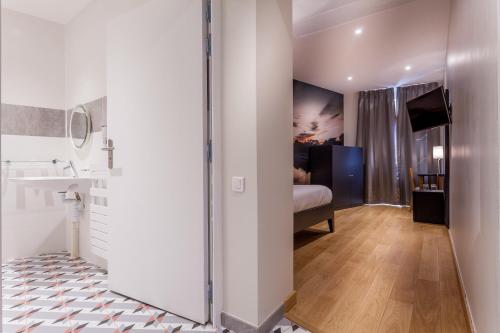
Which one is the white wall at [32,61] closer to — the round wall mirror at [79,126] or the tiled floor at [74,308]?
the round wall mirror at [79,126]

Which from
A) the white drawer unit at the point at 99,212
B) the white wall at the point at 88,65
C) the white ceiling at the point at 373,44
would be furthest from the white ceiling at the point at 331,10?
the white drawer unit at the point at 99,212

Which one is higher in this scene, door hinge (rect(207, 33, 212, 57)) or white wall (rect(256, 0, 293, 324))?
door hinge (rect(207, 33, 212, 57))

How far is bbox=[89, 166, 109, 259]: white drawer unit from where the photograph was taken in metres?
2.78

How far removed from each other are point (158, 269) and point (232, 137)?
1.16m

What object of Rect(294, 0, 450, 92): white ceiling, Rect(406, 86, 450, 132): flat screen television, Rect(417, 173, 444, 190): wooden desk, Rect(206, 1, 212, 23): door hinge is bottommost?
Rect(417, 173, 444, 190): wooden desk

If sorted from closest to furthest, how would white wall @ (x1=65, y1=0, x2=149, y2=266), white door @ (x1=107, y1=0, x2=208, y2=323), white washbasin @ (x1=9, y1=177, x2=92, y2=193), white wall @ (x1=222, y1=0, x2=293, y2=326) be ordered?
white wall @ (x1=222, y1=0, x2=293, y2=326) → white door @ (x1=107, y1=0, x2=208, y2=323) → white washbasin @ (x1=9, y1=177, x2=92, y2=193) → white wall @ (x1=65, y1=0, x2=149, y2=266)

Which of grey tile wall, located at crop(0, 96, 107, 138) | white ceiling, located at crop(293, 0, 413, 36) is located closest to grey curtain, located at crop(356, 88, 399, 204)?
white ceiling, located at crop(293, 0, 413, 36)

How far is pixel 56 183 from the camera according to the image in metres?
2.69

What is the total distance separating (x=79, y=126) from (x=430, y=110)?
451 centimetres

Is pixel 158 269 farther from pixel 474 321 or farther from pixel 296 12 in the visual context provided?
pixel 296 12

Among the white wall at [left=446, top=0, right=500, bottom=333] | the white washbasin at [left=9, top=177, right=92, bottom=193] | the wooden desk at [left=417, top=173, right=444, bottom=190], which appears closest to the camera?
the white wall at [left=446, top=0, right=500, bottom=333]

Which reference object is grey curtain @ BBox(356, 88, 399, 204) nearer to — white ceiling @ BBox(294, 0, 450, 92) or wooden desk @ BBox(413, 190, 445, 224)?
white ceiling @ BBox(294, 0, 450, 92)

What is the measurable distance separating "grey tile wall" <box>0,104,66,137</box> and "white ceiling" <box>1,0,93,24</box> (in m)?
1.12

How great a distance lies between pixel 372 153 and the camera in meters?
A: 7.05
